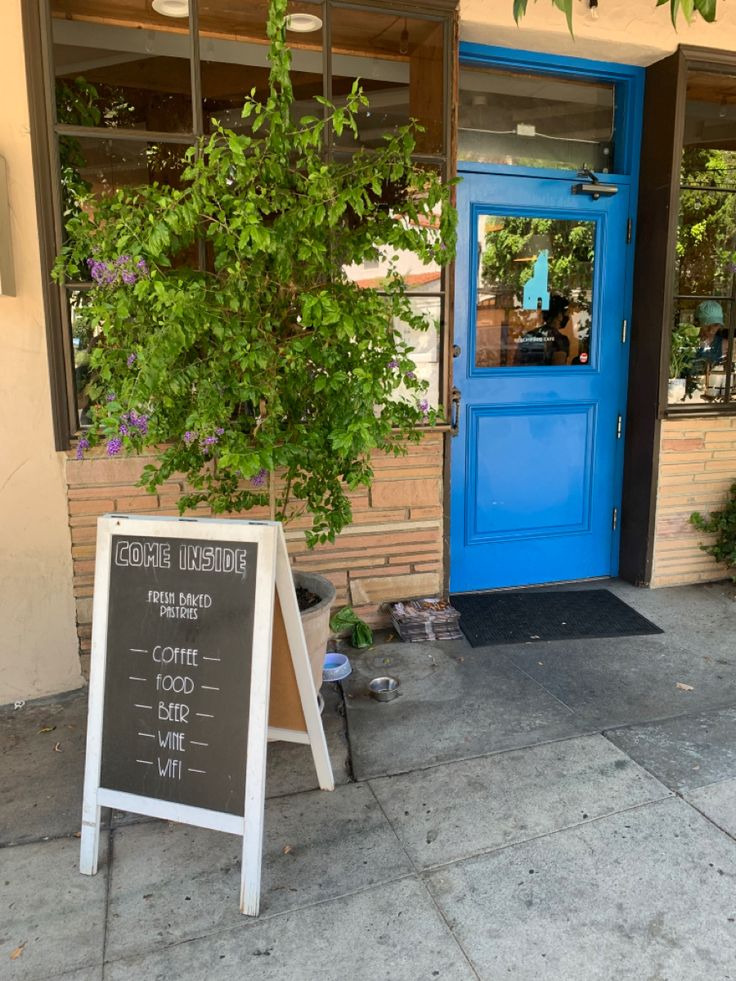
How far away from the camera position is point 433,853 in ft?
7.66

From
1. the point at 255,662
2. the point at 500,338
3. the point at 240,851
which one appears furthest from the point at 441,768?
the point at 500,338

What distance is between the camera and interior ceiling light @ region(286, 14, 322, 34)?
3428mm

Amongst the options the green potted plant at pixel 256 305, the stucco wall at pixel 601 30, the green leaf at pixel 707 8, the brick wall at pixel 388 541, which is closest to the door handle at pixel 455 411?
the brick wall at pixel 388 541

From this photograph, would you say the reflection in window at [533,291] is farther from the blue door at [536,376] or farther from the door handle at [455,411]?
the door handle at [455,411]

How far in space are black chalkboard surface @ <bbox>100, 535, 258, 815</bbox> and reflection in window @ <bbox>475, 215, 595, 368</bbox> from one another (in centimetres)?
248

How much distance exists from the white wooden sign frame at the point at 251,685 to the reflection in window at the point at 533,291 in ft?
7.73

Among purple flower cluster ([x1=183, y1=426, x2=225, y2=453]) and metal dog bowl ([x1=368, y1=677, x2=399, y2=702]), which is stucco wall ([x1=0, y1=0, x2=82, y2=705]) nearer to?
purple flower cluster ([x1=183, y1=426, x2=225, y2=453])

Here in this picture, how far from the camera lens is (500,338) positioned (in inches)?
168

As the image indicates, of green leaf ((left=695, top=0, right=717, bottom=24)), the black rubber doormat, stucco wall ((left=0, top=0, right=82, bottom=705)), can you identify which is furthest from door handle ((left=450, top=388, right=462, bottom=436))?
green leaf ((left=695, top=0, right=717, bottom=24))

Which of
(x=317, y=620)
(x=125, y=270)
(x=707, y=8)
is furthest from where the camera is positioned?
(x=317, y=620)

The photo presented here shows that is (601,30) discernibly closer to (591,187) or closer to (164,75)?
(591,187)

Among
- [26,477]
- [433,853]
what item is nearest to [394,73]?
[26,477]

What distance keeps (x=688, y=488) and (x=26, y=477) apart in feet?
12.1

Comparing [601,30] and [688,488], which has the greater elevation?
[601,30]
